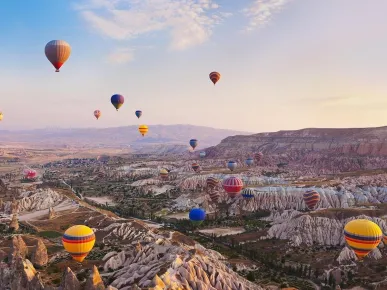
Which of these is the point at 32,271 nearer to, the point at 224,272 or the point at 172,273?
the point at 172,273

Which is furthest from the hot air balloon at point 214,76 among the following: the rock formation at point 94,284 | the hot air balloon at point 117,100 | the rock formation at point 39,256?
the rock formation at point 94,284

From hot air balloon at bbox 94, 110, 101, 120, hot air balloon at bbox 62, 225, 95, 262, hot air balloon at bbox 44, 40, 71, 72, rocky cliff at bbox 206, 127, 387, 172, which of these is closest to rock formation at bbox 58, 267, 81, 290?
hot air balloon at bbox 62, 225, 95, 262

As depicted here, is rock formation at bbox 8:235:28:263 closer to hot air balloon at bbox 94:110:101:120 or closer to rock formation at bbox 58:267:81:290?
rock formation at bbox 58:267:81:290

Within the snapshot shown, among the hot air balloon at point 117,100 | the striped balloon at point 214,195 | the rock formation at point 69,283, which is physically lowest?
the striped balloon at point 214,195

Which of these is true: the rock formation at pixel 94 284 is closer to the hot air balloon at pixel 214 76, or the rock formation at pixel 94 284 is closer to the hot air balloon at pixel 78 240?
the hot air balloon at pixel 78 240

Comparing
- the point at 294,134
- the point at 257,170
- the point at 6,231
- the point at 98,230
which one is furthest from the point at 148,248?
the point at 294,134

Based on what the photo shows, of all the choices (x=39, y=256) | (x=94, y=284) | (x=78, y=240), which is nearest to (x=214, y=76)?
(x=39, y=256)
